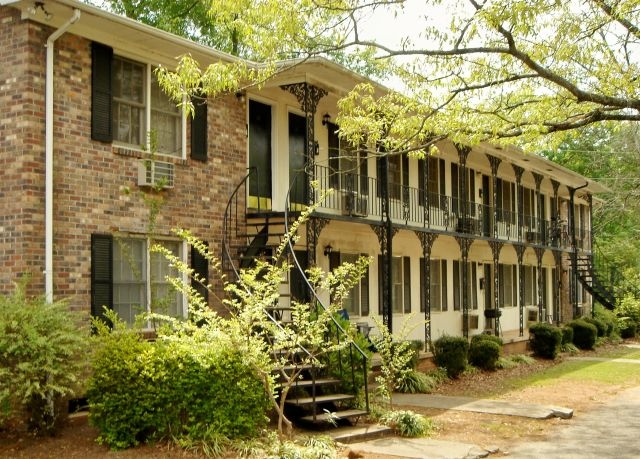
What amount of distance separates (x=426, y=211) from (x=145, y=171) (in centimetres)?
859

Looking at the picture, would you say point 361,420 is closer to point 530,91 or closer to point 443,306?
point 530,91

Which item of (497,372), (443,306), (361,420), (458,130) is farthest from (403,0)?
(443,306)

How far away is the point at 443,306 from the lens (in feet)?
73.9

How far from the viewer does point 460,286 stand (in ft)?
77.9

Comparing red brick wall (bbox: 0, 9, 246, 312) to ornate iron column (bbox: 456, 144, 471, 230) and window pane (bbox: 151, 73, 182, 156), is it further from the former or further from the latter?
ornate iron column (bbox: 456, 144, 471, 230)

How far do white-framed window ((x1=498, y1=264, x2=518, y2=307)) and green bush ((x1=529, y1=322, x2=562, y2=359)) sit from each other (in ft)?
12.3

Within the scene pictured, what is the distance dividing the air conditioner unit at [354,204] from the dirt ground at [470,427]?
159 inches

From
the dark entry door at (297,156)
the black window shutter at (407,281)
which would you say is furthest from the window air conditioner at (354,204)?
the black window shutter at (407,281)

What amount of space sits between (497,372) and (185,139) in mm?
10246

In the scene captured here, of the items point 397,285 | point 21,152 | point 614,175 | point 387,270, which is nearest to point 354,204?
point 387,270

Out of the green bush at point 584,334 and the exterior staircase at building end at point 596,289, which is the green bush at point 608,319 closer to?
the exterior staircase at building end at point 596,289

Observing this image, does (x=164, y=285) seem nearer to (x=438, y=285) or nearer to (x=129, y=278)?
(x=129, y=278)

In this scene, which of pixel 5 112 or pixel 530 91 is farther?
pixel 530 91

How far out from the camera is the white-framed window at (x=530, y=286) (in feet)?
97.0
